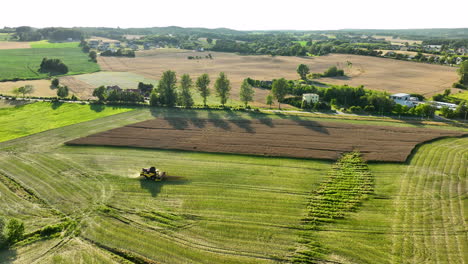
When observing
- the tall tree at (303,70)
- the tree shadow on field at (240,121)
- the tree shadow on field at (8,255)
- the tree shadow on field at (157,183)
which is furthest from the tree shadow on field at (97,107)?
the tall tree at (303,70)

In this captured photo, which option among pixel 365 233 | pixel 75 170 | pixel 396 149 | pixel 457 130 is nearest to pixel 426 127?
pixel 457 130

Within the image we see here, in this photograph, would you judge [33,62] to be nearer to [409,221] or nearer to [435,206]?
[409,221]

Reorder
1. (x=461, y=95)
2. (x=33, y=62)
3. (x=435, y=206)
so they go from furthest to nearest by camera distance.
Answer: (x=33, y=62), (x=461, y=95), (x=435, y=206)

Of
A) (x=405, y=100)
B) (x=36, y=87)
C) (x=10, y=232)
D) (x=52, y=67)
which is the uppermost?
(x=52, y=67)

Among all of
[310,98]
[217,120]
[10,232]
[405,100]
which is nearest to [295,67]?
[405,100]

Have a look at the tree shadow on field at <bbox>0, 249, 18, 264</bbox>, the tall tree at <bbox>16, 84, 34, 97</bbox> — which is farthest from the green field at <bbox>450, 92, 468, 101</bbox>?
the tall tree at <bbox>16, 84, 34, 97</bbox>

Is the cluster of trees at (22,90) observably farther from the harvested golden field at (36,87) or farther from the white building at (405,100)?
the white building at (405,100)

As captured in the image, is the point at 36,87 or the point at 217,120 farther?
the point at 36,87

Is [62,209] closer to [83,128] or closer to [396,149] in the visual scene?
[83,128]
